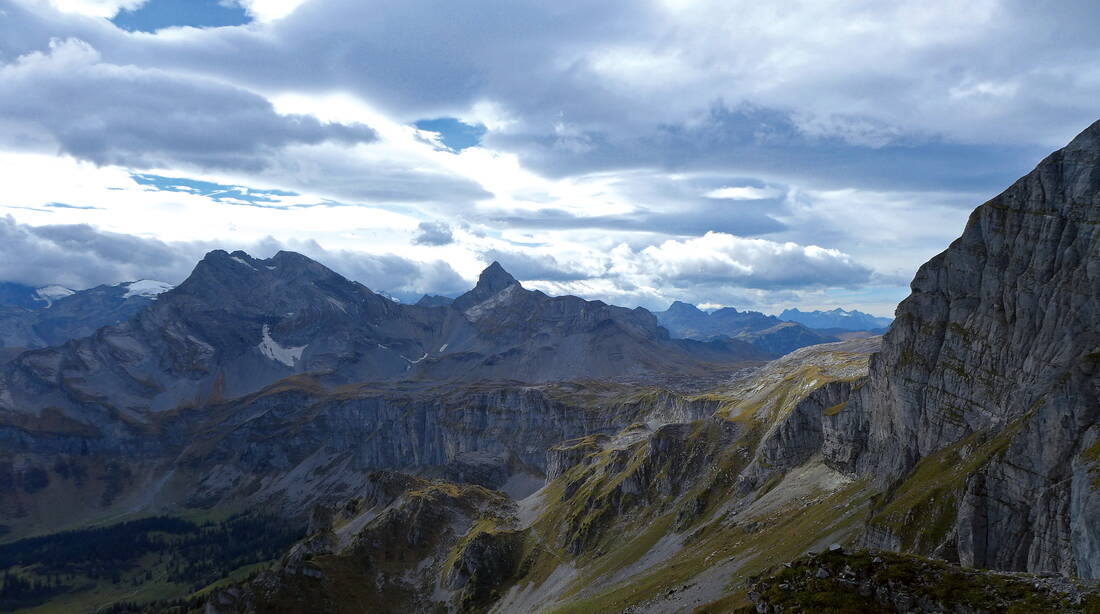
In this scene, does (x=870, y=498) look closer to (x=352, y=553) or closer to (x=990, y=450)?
(x=990, y=450)

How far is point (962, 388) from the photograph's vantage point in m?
103

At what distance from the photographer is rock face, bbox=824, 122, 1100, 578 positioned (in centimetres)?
7531

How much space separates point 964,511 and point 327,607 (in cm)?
13899

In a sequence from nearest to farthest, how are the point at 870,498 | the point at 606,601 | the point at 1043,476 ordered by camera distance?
the point at 1043,476, the point at 870,498, the point at 606,601

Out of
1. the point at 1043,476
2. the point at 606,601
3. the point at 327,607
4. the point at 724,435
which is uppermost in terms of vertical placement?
the point at 1043,476

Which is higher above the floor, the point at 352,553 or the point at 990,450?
the point at 990,450

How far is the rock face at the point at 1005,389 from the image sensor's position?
247ft

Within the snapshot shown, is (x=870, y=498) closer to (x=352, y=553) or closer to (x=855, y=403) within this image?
(x=855, y=403)

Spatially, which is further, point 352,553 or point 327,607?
point 352,553

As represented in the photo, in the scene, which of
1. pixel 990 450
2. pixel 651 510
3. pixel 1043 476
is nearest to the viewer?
pixel 1043 476

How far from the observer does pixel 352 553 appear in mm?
183875

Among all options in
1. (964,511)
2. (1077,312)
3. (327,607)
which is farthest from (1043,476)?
(327,607)

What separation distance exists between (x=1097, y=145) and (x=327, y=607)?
17385cm

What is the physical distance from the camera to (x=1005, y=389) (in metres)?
95.6
